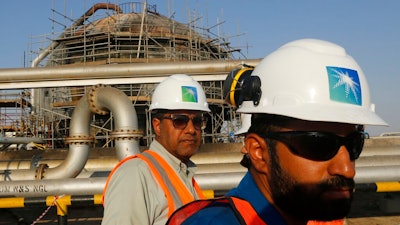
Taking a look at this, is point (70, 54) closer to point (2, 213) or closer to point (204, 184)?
point (2, 213)

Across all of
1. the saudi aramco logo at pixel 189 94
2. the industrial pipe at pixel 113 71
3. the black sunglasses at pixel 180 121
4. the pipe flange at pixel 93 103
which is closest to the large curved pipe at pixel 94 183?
the pipe flange at pixel 93 103

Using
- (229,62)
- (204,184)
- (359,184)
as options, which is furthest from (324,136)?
(229,62)

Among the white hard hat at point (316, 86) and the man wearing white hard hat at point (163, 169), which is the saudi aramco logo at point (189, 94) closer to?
the man wearing white hard hat at point (163, 169)

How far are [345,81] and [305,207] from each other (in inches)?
18.9

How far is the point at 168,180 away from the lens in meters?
2.23

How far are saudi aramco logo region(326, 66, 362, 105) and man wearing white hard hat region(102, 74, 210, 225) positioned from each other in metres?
1.16

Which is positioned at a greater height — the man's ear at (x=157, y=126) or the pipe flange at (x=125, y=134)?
the man's ear at (x=157, y=126)

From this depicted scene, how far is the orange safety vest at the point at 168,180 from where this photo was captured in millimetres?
2107

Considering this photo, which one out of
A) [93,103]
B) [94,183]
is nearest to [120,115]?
[93,103]

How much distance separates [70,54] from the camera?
18.9 meters

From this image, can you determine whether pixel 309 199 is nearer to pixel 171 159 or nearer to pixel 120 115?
pixel 171 159

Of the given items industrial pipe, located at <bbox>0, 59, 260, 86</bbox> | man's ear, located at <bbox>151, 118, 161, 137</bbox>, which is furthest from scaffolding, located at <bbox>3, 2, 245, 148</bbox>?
man's ear, located at <bbox>151, 118, 161, 137</bbox>

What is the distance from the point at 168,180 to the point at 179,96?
97cm

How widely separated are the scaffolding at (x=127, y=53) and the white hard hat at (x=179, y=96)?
40.0ft
